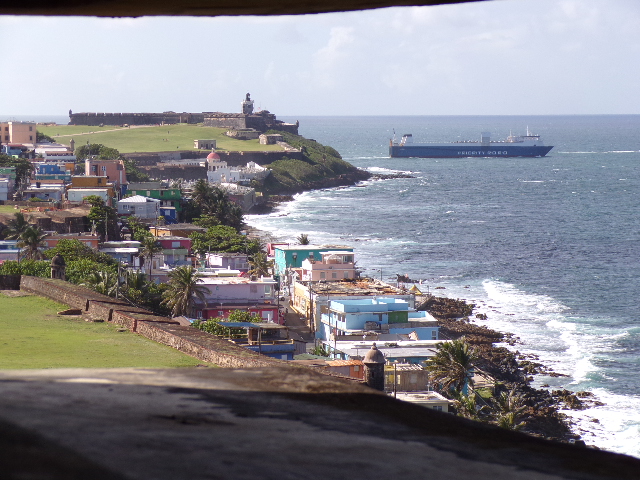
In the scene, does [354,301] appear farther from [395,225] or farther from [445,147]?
[445,147]

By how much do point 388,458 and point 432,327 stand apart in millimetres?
26852

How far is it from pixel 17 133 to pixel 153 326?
227 ft

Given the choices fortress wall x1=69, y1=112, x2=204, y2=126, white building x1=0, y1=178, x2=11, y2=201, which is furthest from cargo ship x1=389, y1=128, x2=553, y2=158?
white building x1=0, y1=178, x2=11, y2=201

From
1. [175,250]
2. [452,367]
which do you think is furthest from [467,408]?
[175,250]

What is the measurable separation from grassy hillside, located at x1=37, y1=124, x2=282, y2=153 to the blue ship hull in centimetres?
3667

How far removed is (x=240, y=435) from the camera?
3.43 m

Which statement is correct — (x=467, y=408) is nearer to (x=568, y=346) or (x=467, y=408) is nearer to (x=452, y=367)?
(x=452, y=367)

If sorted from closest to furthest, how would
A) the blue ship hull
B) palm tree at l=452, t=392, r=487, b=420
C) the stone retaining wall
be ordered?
1. the stone retaining wall
2. palm tree at l=452, t=392, r=487, b=420
3. the blue ship hull

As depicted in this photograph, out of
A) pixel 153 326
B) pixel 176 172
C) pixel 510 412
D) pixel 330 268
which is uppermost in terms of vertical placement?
pixel 176 172

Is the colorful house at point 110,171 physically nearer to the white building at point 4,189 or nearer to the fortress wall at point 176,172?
the white building at point 4,189

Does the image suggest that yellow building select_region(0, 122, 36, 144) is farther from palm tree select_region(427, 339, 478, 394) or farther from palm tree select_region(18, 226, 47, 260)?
palm tree select_region(427, 339, 478, 394)

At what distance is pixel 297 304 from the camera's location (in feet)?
117

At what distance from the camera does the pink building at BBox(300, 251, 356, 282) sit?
1494 inches

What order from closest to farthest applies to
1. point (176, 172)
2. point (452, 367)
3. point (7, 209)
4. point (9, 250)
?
point (452, 367) → point (9, 250) → point (7, 209) → point (176, 172)
